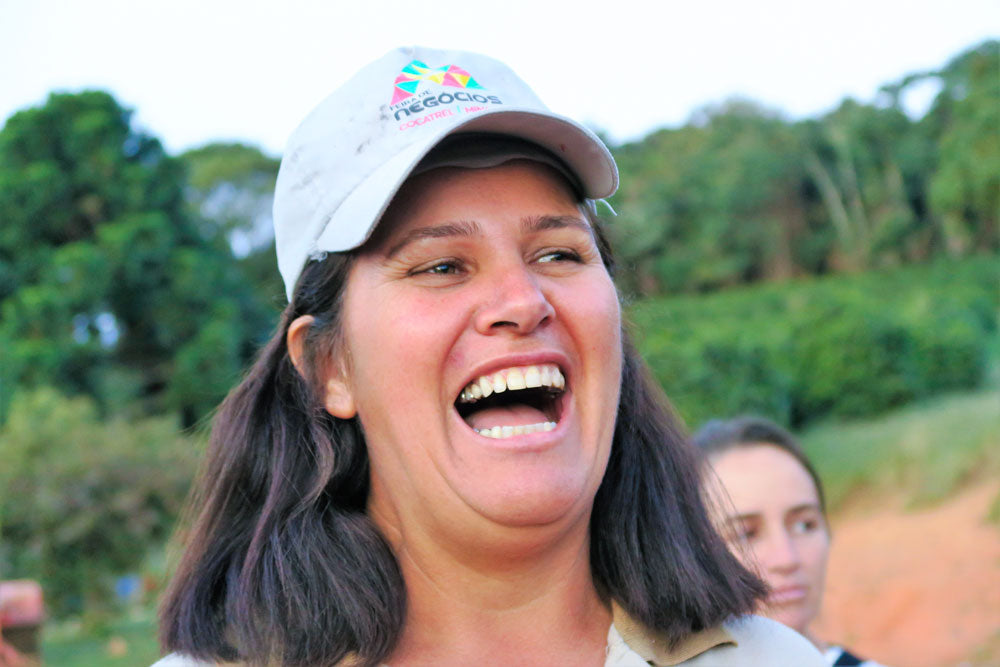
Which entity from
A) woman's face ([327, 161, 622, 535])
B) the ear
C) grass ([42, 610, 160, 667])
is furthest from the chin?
grass ([42, 610, 160, 667])

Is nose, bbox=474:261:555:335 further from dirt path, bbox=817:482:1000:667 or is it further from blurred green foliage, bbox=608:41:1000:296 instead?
blurred green foliage, bbox=608:41:1000:296

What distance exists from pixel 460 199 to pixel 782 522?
164 cm

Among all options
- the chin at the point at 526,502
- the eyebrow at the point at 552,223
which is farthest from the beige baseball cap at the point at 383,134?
the chin at the point at 526,502

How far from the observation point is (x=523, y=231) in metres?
1.84

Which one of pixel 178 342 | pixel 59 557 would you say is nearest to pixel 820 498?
pixel 59 557

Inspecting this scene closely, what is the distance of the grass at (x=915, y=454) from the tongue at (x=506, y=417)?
41.1ft

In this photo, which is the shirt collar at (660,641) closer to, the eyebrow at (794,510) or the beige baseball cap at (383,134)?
the beige baseball cap at (383,134)

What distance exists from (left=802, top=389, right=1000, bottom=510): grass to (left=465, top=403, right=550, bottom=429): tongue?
12.5 metres

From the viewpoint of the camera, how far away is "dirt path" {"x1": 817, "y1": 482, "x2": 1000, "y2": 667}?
955 centimetres

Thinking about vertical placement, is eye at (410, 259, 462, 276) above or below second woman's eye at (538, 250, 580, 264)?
below

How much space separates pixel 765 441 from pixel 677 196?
118 ft

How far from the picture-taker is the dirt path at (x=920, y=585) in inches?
376

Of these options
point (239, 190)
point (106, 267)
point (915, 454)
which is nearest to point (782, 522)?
point (915, 454)

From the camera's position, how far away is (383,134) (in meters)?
1.84
